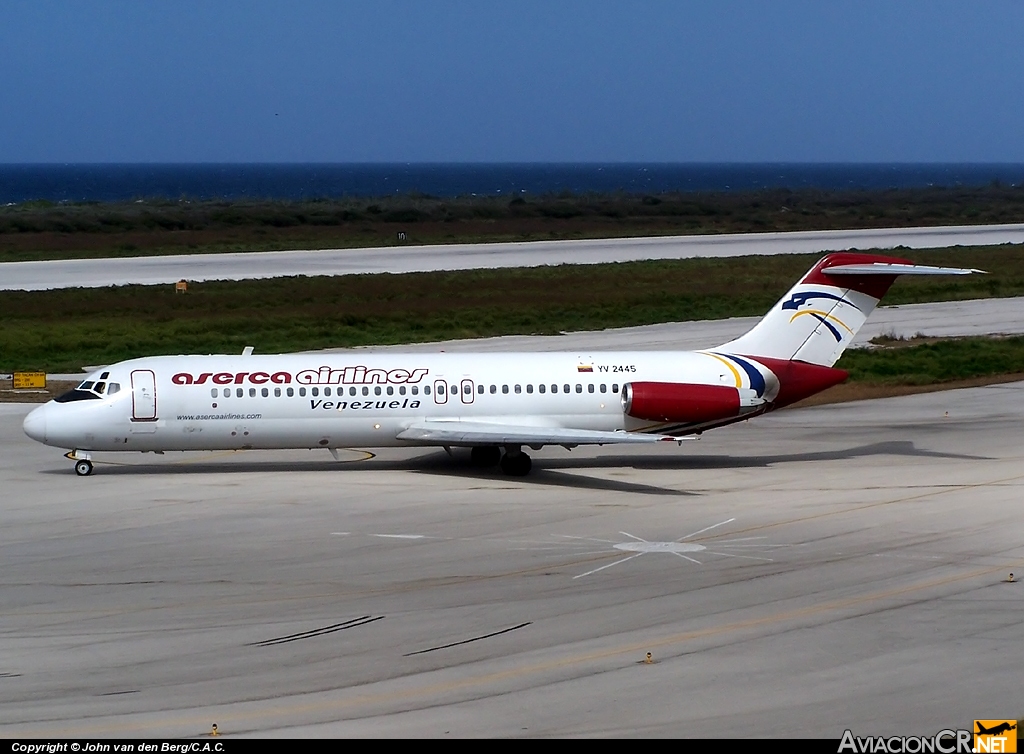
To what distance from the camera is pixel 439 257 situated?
296 feet

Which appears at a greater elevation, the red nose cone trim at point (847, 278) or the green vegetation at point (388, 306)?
the red nose cone trim at point (847, 278)

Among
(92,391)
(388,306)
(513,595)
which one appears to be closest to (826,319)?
(513,595)

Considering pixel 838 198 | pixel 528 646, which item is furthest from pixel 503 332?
pixel 838 198

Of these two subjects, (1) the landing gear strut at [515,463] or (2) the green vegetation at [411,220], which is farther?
(2) the green vegetation at [411,220]

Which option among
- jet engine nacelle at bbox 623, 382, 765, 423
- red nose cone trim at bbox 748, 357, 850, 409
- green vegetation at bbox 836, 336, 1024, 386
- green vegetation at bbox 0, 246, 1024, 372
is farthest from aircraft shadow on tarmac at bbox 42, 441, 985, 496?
green vegetation at bbox 0, 246, 1024, 372

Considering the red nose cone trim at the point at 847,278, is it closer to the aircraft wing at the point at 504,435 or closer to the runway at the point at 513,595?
the runway at the point at 513,595

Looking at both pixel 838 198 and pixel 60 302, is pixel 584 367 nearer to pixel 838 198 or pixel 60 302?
pixel 60 302

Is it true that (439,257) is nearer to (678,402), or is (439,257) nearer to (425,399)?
(425,399)

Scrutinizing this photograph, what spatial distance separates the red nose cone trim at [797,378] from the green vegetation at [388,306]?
2527 cm

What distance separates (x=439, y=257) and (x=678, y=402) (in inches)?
2357

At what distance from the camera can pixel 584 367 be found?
107 feet

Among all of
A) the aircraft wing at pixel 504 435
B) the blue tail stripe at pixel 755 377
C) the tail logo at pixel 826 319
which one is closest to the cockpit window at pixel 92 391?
the aircraft wing at pixel 504 435

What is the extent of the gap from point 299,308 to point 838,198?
132 m

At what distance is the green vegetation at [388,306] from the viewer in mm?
54781
